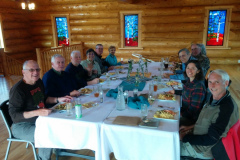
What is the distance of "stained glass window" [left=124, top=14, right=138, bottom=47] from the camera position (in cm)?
829

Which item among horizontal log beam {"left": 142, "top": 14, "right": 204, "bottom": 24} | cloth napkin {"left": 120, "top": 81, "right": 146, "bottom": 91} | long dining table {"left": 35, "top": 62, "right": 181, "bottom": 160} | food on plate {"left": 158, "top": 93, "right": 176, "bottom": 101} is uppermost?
horizontal log beam {"left": 142, "top": 14, "right": 204, "bottom": 24}

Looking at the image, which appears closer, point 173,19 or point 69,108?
point 69,108

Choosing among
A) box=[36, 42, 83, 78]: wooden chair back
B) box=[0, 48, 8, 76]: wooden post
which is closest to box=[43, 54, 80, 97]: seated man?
box=[36, 42, 83, 78]: wooden chair back

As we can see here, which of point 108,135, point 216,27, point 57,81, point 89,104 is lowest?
point 108,135

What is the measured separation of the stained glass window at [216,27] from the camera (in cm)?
757

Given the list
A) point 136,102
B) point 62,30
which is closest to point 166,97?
point 136,102

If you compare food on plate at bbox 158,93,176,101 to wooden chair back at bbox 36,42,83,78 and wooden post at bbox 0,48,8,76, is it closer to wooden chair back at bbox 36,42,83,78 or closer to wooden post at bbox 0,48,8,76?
wooden chair back at bbox 36,42,83,78

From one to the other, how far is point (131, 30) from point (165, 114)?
7.07 m

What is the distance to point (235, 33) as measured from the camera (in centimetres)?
755

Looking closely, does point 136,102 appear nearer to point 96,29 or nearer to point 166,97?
point 166,97

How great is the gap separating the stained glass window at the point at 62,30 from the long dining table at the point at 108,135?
7.85m

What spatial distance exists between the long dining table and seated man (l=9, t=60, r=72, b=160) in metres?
0.18

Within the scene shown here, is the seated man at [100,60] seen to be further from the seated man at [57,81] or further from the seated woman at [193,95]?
the seated woman at [193,95]

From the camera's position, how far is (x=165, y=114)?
182 cm
